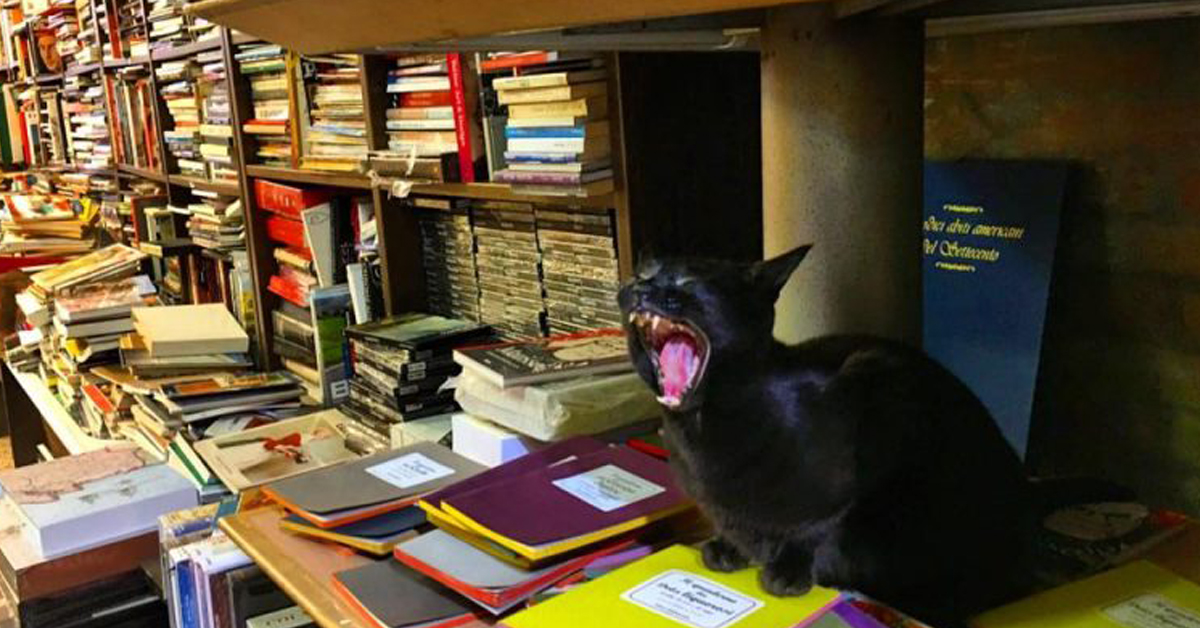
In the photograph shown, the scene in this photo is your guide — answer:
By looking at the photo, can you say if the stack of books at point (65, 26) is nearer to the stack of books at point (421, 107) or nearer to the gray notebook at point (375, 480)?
the stack of books at point (421, 107)

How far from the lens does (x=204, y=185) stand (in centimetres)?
267

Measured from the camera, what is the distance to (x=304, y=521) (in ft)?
3.51

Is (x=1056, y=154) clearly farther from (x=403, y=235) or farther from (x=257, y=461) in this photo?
(x=257, y=461)

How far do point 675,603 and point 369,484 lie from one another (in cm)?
51

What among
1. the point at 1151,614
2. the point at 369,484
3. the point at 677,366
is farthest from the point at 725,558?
the point at 369,484

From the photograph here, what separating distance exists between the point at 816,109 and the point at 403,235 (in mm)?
1191

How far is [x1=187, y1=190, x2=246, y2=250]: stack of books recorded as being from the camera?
8.51 feet

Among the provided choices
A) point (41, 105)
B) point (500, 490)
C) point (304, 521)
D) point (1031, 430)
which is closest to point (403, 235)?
point (304, 521)

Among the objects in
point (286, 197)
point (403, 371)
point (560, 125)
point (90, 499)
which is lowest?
point (90, 499)

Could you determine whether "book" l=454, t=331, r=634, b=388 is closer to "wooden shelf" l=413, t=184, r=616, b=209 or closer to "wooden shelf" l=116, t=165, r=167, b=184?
"wooden shelf" l=413, t=184, r=616, b=209

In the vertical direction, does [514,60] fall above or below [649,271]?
above

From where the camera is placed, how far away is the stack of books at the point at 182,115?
274cm

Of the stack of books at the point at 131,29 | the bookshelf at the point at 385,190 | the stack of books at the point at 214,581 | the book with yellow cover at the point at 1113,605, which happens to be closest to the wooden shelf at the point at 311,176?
the bookshelf at the point at 385,190

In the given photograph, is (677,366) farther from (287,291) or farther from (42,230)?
(42,230)
